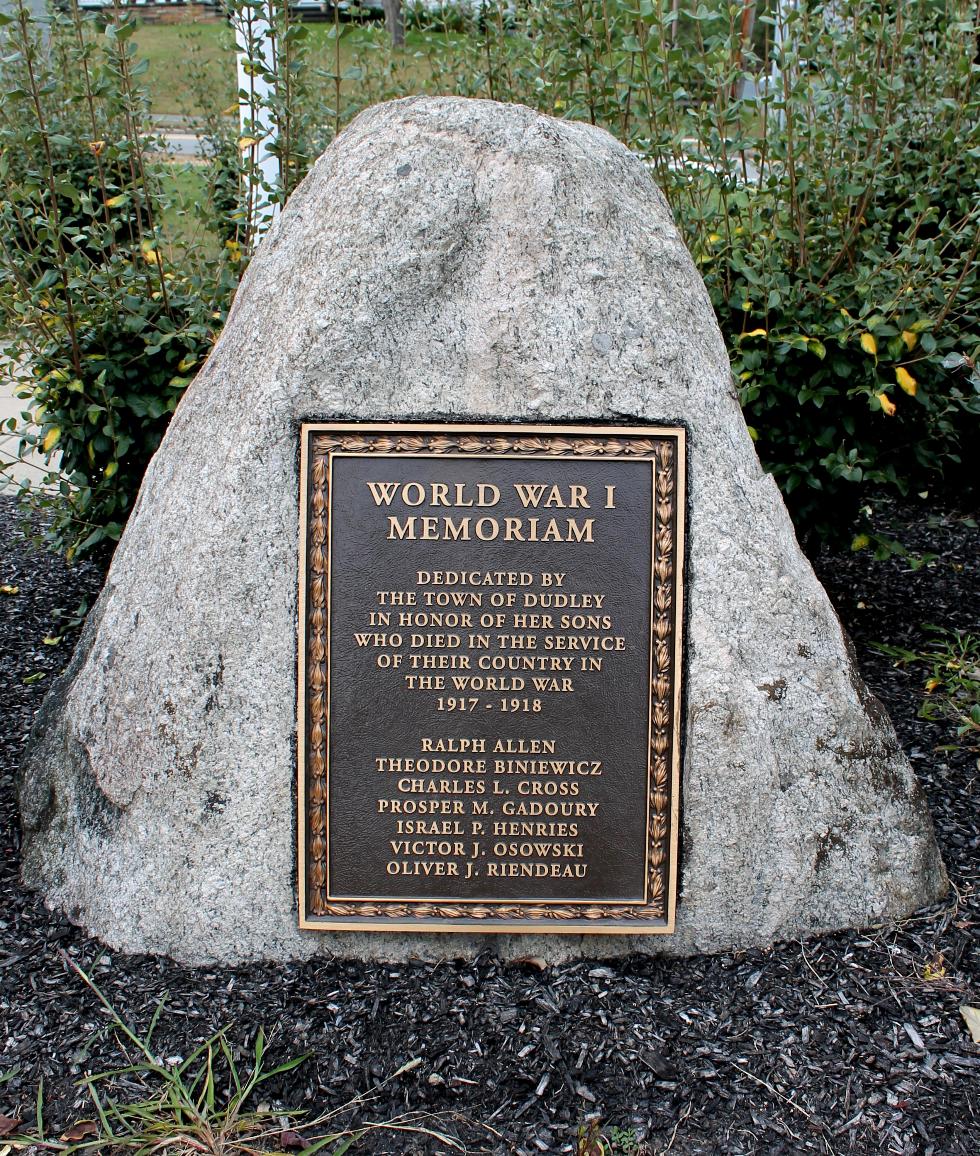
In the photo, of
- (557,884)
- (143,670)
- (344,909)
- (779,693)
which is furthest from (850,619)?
(143,670)

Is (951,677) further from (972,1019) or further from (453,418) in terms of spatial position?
(453,418)

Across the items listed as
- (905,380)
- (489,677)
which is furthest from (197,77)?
(489,677)

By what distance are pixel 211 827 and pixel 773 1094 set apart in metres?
1.48

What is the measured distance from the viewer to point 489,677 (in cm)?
276

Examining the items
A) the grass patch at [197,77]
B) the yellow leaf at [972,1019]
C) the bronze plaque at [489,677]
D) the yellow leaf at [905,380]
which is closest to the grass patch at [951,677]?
the yellow leaf at [905,380]

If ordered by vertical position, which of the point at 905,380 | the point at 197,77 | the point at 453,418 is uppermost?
the point at 197,77

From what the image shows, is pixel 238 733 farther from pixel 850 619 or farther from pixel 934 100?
pixel 934 100

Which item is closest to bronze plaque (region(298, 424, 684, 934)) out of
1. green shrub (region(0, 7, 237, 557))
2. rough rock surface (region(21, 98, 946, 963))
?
rough rock surface (region(21, 98, 946, 963))

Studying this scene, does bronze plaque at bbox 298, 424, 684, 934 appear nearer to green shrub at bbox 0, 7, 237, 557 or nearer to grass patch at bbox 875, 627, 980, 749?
grass patch at bbox 875, 627, 980, 749

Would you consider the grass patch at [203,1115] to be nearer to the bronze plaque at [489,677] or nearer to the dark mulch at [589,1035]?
the dark mulch at [589,1035]

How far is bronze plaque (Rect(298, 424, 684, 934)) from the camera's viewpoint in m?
2.71

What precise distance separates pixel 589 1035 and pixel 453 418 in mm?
1531

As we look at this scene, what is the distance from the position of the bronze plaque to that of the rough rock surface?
0.07m

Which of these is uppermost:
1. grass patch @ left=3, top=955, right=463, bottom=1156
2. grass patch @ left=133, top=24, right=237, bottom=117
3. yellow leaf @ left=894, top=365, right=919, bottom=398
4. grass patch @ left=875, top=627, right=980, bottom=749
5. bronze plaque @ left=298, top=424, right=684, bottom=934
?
grass patch @ left=133, top=24, right=237, bottom=117
